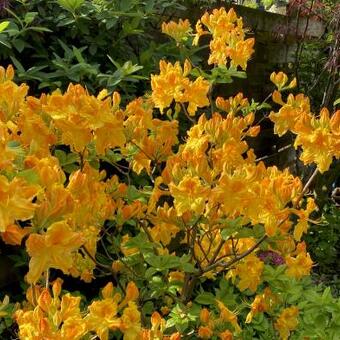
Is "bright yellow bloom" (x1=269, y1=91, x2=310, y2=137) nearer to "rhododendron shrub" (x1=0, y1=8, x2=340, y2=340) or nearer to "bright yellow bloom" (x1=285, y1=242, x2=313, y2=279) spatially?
"rhododendron shrub" (x1=0, y1=8, x2=340, y2=340)

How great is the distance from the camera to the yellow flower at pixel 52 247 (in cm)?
101

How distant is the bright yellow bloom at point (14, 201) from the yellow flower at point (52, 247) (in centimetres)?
6

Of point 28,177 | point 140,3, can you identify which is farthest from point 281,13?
point 28,177

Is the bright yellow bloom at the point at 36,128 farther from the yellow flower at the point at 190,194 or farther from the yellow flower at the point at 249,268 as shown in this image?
the yellow flower at the point at 249,268

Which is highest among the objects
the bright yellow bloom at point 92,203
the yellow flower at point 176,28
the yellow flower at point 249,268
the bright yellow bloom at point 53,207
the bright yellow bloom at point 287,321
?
the yellow flower at point 176,28

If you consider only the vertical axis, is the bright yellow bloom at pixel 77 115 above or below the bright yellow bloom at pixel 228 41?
below

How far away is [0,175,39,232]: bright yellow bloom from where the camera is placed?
0.91 metres

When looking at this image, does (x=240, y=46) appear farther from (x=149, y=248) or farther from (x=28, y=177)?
(x=28, y=177)

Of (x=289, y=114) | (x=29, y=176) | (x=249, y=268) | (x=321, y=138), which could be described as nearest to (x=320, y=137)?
(x=321, y=138)

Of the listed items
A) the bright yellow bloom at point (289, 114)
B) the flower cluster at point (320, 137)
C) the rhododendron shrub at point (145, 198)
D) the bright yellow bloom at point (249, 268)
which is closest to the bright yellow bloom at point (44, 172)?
the rhododendron shrub at point (145, 198)

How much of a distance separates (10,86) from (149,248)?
71 cm

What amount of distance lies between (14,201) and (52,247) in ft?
0.46

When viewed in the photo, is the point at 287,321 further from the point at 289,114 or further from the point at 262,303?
the point at 289,114

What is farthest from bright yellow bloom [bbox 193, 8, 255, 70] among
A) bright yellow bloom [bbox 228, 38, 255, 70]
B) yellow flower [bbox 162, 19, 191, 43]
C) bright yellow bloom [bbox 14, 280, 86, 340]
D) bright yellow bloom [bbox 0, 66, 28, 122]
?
bright yellow bloom [bbox 14, 280, 86, 340]
